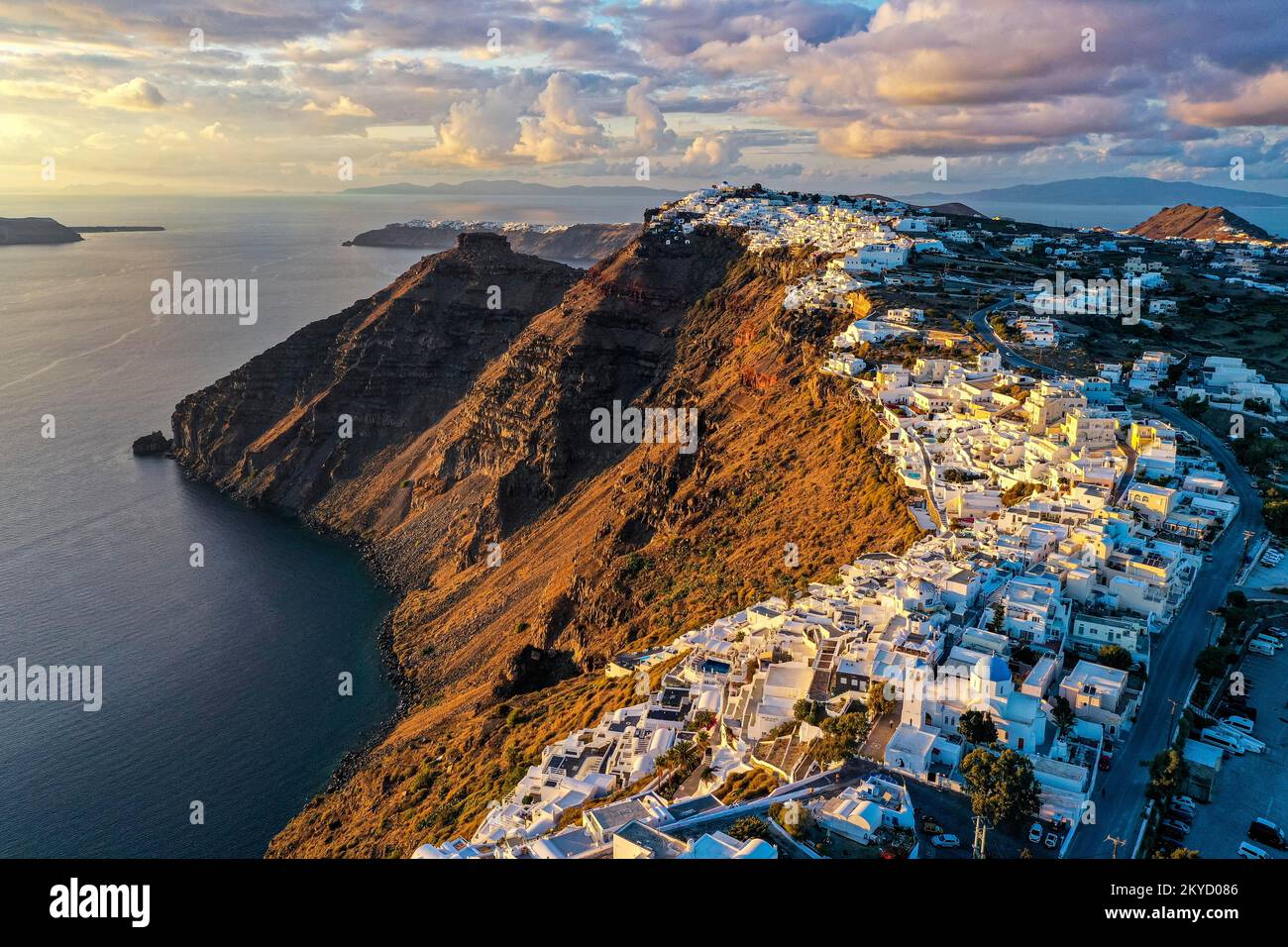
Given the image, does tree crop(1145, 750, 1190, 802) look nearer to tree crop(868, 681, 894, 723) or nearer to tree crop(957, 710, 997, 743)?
tree crop(957, 710, 997, 743)

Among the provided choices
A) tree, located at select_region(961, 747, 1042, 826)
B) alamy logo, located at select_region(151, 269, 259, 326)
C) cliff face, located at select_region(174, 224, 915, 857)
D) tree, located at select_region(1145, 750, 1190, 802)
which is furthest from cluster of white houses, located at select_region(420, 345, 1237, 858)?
alamy logo, located at select_region(151, 269, 259, 326)

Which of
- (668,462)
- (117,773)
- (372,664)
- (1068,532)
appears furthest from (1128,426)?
(117,773)

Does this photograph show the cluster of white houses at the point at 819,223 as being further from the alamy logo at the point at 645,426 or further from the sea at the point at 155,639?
the sea at the point at 155,639

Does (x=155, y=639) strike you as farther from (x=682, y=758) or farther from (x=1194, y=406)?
(x=1194, y=406)

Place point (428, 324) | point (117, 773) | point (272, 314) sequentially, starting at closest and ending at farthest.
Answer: point (117, 773) → point (428, 324) → point (272, 314)

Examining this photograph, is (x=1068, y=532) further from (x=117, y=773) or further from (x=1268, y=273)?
(x=1268, y=273)

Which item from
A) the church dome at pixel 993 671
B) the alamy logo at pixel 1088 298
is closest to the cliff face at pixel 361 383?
the alamy logo at pixel 1088 298

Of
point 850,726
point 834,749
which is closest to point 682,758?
point 834,749
